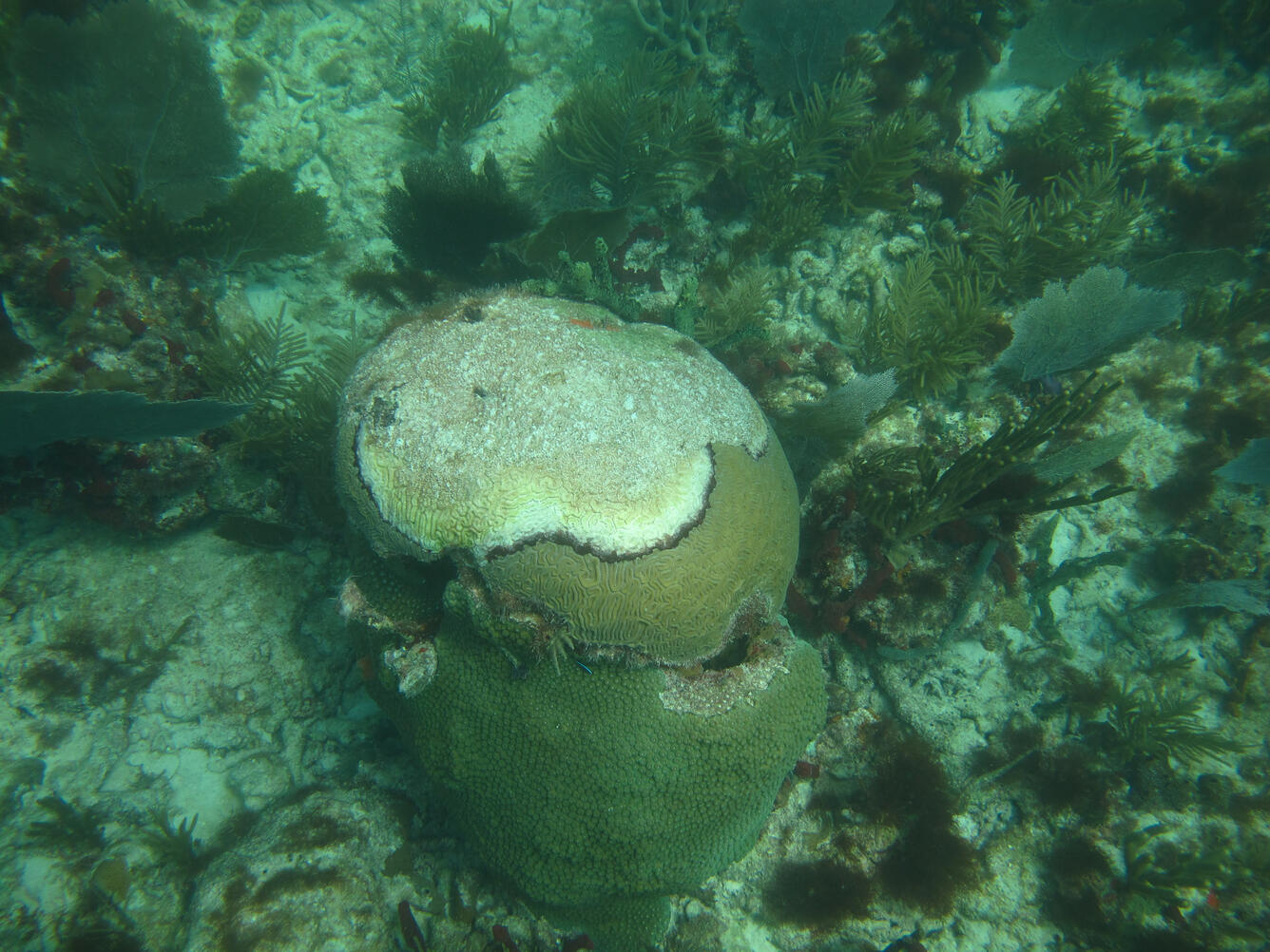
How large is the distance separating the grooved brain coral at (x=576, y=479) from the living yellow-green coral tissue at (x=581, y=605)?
0.5 inches

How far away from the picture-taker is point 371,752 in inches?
165

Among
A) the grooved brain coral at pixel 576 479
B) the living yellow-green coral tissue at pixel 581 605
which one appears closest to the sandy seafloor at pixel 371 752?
the living yellow-green coral tissue at pixel 581 605

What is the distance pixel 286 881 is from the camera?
126 inches

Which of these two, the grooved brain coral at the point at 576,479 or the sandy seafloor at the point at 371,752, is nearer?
the grooved brain coral at the point at 576,479

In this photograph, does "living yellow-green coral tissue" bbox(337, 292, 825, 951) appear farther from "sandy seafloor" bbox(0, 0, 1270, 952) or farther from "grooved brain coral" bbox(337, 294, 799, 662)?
"sandy seafloor" bbox(0, 0, 1270, 952)

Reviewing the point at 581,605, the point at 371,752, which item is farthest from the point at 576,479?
the point at 371,752

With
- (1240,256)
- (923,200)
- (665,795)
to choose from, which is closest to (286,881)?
(665,795)

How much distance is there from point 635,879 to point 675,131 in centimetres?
653

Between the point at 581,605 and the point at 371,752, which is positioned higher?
the point at 581,605

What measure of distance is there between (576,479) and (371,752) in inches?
129

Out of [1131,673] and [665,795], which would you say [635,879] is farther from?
[1131,673]

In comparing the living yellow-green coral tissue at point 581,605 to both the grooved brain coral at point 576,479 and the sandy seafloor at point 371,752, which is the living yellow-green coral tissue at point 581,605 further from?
the sandy seafloor at point 371,752

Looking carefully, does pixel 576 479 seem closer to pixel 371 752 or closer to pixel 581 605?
pixel 581 605

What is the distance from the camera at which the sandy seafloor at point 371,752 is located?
134 inches
